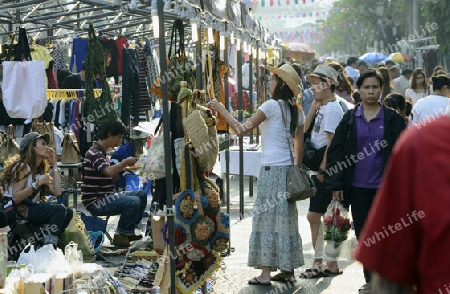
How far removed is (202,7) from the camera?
308 inches

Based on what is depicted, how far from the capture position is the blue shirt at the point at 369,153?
660cm

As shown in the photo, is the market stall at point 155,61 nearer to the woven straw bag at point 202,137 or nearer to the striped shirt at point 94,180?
the woven straw bag at point 202,137

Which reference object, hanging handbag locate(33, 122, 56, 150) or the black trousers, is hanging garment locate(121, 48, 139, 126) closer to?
hanging handbag locate(33, 122, 56, 150)

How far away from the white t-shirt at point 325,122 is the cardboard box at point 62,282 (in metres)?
2.74

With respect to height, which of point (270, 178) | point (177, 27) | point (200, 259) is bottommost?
point (200, 259)

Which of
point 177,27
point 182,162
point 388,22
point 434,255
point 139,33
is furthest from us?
point 388,22

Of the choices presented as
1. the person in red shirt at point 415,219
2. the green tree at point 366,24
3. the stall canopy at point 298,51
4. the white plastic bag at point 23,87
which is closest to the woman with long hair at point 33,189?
the white plastic bag at point 23,87

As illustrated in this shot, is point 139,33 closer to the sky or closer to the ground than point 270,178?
closer to the sky

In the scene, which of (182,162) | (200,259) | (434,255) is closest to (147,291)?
(200,259)

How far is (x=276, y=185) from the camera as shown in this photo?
734cm

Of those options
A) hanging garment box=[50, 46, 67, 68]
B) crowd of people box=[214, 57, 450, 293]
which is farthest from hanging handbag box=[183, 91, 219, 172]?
hanging garment box=[50, 46, 67, 68]

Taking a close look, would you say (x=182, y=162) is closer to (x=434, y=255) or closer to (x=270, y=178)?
(x=270, y=178)

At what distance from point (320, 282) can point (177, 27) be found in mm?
2622

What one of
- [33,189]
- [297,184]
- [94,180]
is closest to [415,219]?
[297,184]
